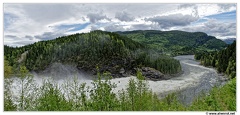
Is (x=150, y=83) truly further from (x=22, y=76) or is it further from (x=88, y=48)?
(x=22, y=76)

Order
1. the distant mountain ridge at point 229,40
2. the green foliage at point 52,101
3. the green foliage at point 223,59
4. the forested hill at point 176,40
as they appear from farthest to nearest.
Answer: the forested hill at point 176,40
the green foliage at point 223,59
the distant mountain ridge at point 229,40
the green foliage at point 52,101

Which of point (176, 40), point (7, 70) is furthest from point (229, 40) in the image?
point (7, 70)

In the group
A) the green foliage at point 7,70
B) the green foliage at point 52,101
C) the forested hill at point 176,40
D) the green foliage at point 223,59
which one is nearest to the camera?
the green foliage at point 52,101

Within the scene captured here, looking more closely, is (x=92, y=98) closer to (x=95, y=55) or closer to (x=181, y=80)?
(x=95, y=55)

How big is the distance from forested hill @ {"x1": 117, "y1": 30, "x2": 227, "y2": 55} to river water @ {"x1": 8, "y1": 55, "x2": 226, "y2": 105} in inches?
13.4

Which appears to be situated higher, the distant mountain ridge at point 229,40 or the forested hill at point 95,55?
the distant mountain ridge at point 229,40

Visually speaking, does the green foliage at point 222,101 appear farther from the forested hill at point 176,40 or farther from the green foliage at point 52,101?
the green foliage at point 52,101

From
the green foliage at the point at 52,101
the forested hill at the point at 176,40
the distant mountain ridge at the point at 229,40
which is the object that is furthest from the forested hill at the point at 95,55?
Result: the distant mountain ridge at the point at 229,40

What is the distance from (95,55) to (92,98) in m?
1.04

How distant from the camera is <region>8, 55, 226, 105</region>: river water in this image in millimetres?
6930

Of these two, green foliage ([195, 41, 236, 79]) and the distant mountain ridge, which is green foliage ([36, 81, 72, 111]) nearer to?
green foliage ([195, 41, 236, 79])

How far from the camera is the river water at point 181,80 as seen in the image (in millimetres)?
6930

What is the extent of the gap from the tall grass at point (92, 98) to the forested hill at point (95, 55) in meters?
0.32

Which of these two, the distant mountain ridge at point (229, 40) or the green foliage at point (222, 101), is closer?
the green foliage at point (222, 101)
